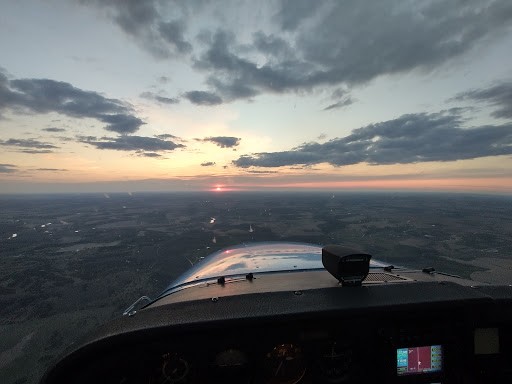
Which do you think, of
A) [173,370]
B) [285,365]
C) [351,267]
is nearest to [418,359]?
[351,267]

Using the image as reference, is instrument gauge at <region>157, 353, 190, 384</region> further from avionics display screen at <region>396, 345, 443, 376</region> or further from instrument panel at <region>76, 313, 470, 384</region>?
avionics display screen at <region>396, 345, 443, 376</region>

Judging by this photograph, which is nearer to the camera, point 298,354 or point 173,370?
point 173,370

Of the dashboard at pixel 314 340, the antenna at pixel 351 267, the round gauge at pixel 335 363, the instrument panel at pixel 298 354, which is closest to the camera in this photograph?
the dashboard at pixel 314 340

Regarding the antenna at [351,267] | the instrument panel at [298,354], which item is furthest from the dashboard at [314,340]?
the antenna at [351,267]

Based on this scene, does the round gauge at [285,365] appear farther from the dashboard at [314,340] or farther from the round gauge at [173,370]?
the round gauge at [173,370]

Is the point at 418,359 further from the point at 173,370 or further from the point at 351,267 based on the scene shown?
the point at 173,370

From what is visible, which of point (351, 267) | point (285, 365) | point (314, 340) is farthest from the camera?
point (351, 267)

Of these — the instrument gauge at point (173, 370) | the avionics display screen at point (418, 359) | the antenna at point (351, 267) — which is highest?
the antenna at point (351, 267)

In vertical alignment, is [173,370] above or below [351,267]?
A: below

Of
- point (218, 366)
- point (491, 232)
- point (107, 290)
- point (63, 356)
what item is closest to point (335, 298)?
point (218, 366)
